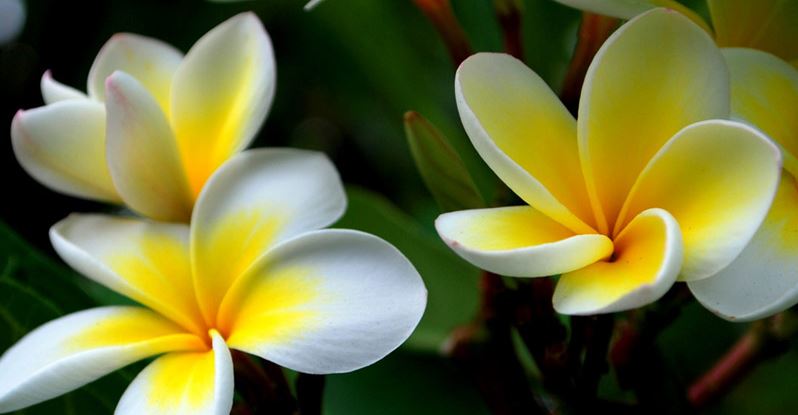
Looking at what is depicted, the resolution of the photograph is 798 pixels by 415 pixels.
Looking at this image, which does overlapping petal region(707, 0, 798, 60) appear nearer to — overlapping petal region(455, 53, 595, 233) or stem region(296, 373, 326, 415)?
overlapping petal region(455, 53, 595, 233)

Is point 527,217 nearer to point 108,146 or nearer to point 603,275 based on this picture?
point 603,275

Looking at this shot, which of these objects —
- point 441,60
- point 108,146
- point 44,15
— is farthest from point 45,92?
point 44,15

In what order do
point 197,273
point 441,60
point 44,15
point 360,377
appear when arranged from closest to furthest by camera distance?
point 197,273 < point 360,377 < point 441,60 < point 44,15

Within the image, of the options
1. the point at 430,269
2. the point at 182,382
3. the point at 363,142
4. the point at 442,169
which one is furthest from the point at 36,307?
the point at 363,142

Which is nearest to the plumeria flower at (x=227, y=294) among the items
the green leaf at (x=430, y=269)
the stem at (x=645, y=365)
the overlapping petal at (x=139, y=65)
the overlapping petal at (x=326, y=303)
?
the overlapping petal at (x=326, y=303)

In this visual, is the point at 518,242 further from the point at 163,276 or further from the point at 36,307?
the point at 36,307

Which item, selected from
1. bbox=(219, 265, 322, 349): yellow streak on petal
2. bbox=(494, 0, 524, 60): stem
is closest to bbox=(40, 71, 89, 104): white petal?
bbox=(219, 265, 322, 349): yellow streak on petal
